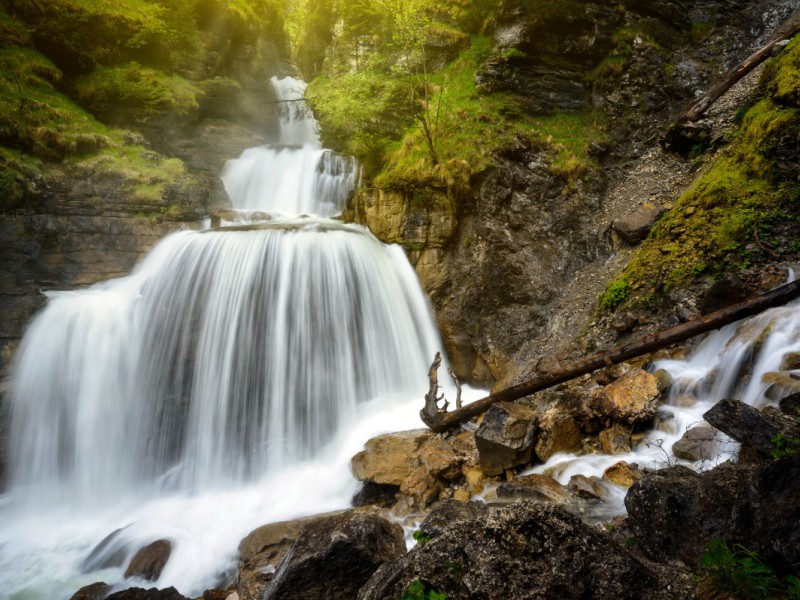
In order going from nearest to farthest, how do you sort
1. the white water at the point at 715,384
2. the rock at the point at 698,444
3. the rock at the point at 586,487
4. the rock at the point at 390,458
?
the rock at the point at 698,444
the rock at the point at 586,487
the white water at the point at 715,384
the rock at the point at 390,458

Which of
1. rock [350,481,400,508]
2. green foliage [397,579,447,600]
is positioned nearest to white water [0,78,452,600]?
rock [350,481,400,508]

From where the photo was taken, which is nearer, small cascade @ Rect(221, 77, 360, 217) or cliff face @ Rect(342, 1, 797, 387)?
cliff face @ Rect(342, 1, 797, 387)

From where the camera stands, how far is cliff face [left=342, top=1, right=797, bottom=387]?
940cm

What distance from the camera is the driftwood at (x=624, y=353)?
532cm

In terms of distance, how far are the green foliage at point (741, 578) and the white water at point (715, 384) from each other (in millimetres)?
2163

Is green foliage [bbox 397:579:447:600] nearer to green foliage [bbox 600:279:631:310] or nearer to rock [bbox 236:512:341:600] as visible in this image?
rock [bbox 236:512:341:600]

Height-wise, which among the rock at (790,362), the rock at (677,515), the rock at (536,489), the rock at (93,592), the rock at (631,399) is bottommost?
the rock at (93,592)

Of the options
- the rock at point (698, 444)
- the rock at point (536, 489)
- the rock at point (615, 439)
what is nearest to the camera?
the rock at point (698, 444)

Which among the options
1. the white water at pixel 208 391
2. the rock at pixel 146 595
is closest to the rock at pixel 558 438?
the white water at pixel 208 391

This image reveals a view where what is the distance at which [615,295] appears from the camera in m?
7.93

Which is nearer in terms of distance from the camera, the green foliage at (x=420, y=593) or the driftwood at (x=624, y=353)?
the green foliage at (x=420, y=593)

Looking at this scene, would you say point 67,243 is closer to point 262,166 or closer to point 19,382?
point 19,382

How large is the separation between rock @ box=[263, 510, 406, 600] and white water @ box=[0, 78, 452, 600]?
410 cm

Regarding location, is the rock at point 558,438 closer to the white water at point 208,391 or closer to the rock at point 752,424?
the rock at point 752,424
